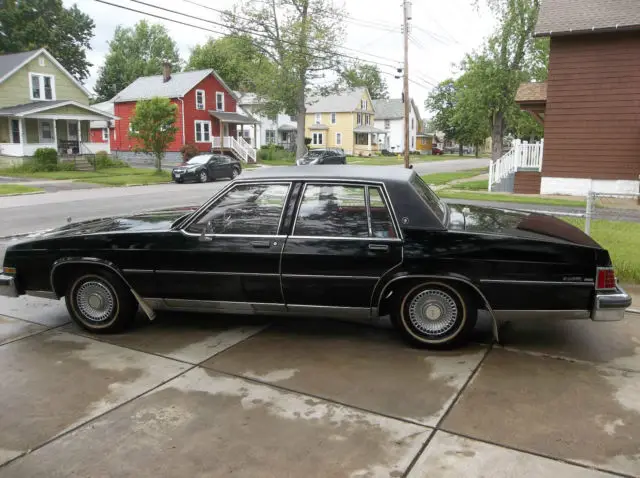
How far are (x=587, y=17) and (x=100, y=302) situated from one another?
59.4 feet

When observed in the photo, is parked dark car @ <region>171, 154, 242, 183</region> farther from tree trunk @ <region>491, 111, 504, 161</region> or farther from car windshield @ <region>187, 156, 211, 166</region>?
tree trunk @ <region>491, 111, 504, 161</region>

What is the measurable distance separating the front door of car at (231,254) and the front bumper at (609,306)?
252 cm

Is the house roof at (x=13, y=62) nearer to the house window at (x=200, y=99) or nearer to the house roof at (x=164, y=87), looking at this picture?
the house roof at (x=164, y=87)

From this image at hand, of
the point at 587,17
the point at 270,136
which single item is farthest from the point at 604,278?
the point at 270,136

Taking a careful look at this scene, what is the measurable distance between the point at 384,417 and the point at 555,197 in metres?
16.6

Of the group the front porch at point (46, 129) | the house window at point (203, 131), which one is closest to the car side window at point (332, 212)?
the front porch at point (46, 129)

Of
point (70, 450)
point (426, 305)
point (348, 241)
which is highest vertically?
point (348, 241)

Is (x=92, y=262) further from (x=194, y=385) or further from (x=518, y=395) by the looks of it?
(x=518, y=395)

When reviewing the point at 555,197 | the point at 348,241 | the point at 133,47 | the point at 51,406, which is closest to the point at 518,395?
the point at 348,241

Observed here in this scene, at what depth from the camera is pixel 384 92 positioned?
360 ft

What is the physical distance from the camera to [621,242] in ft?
29.8

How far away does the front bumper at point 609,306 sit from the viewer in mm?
4359

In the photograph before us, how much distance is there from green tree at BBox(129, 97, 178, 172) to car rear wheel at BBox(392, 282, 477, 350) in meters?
26.8

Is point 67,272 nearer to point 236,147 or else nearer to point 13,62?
point 13,62
